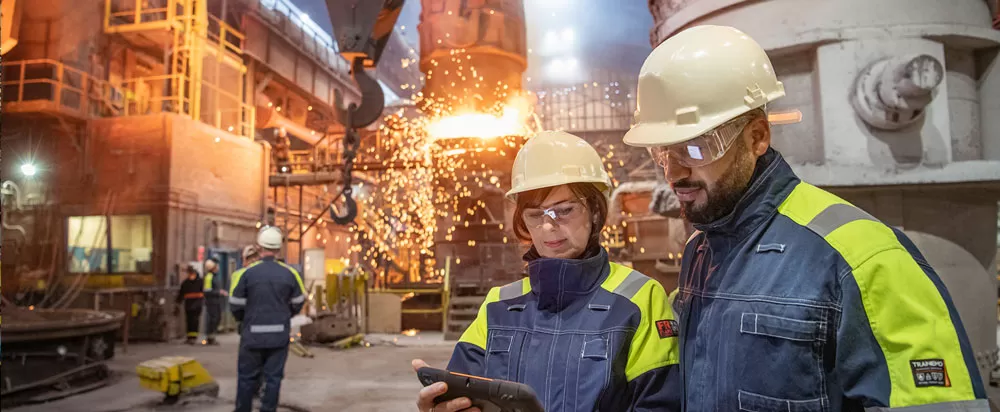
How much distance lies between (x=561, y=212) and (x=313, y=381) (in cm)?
636

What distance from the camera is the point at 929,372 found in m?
1.03

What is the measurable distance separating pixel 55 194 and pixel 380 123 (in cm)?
1193

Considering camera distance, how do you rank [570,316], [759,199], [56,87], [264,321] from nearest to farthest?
[759,199]
[570,316]
[264,321]
[56,87]

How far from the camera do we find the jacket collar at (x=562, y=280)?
1.72 metres

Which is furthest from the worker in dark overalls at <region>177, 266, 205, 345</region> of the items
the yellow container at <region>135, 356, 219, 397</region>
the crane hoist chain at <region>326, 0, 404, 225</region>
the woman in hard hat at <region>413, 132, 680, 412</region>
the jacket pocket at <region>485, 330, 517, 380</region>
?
the jacket pocket at <region>485, 330, 517, 380</region>

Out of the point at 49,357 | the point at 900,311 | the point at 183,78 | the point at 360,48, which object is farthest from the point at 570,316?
the point at 183,78

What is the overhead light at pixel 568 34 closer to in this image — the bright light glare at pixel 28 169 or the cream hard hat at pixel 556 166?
the bright light glare at pixel 28 169

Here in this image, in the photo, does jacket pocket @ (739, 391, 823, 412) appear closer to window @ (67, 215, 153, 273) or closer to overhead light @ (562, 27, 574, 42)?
window @ (67, 215, 153, 273)

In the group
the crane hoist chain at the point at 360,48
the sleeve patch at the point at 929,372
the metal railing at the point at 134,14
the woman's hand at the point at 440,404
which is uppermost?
the metal railing at the point at 134,14

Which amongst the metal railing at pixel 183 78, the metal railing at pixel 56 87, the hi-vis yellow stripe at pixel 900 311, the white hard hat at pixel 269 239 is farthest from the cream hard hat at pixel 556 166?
the metal railing at pixel 56 87

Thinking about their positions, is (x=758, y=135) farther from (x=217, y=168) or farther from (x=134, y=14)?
(x=134, y=14)

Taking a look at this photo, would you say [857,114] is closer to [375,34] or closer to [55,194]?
[375,34]

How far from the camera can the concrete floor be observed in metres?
6.10

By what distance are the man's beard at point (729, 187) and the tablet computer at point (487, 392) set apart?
0.59 meters
